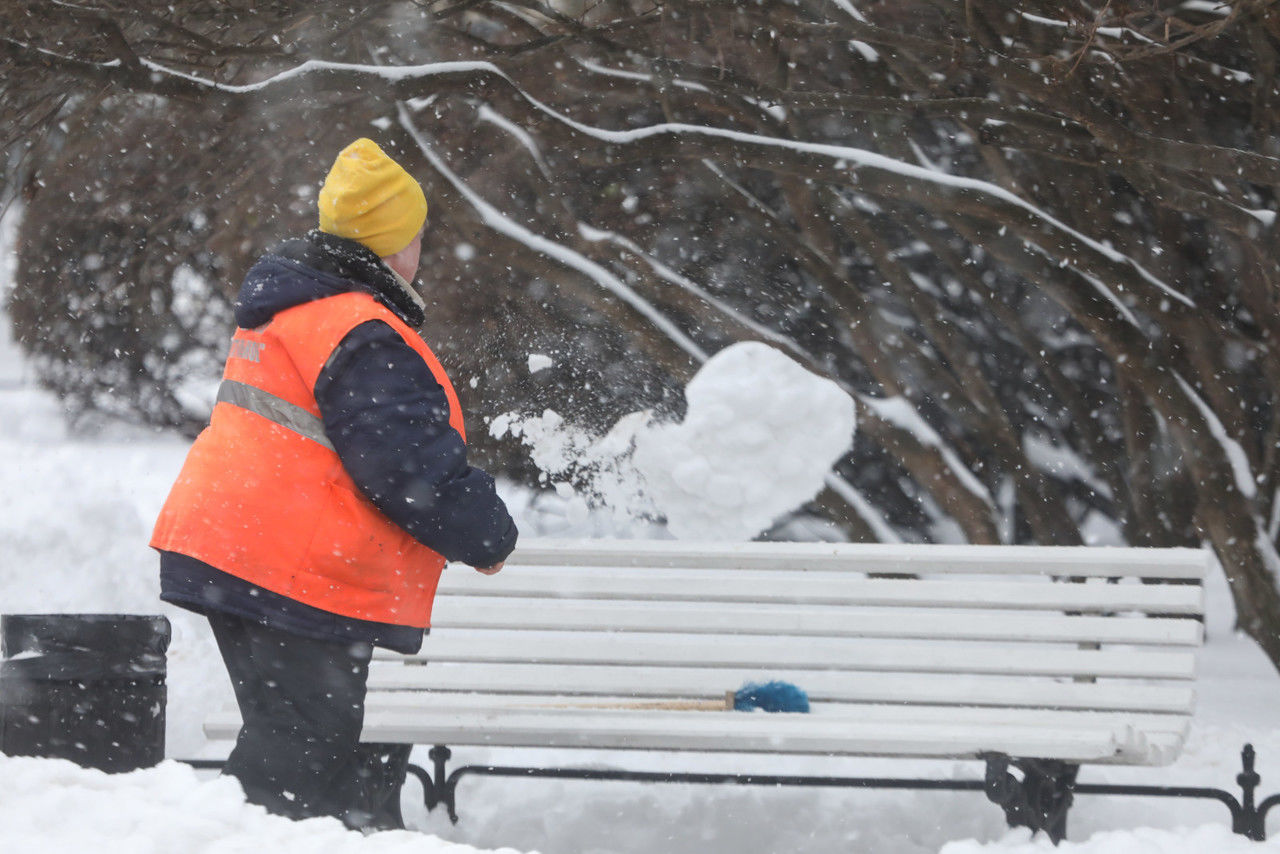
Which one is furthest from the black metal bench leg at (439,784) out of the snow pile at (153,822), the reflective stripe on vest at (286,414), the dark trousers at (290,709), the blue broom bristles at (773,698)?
the snow pile at (153,822)

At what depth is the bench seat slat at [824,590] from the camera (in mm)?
3494

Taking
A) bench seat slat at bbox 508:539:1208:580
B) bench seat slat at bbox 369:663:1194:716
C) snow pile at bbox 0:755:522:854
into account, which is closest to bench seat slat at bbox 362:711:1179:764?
bench seat slat at bbox 369:663:1194:716

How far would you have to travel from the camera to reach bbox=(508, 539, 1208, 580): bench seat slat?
361 centimetres

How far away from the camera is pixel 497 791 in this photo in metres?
3.92

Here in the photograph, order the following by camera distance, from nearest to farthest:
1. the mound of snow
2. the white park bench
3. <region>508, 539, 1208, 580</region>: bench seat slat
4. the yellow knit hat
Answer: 1. the yellow knit hat
2. the white park bench
3. <region>508, 539, 1208, 580</region>: bench seat slat
4. the mound of snow

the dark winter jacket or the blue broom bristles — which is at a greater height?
the dark winter jacket

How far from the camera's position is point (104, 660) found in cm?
277

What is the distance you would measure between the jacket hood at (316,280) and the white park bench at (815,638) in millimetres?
1236

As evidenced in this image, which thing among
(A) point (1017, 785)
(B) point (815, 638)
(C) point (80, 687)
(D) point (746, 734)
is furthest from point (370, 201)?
(A) point (1017, 785)

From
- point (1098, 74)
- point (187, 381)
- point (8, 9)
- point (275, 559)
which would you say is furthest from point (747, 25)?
point (187, 381)

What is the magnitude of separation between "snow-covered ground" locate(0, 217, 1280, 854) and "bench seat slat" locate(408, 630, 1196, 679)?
1.51ft

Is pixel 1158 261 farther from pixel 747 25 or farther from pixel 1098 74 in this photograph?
pixel 747 25

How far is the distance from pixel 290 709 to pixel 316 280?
0.81 metres

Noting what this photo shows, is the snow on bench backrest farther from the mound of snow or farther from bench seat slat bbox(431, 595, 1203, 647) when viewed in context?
the mound of snow
